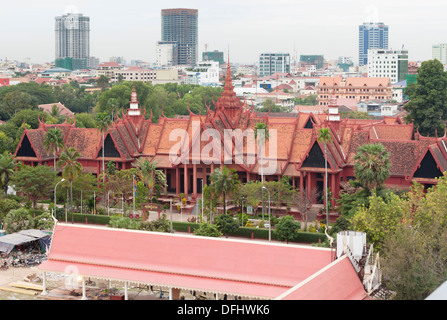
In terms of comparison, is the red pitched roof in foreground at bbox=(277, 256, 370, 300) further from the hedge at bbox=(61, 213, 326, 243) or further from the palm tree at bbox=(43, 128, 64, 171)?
the palm tree at bbox=(43, 128, 64, 171)

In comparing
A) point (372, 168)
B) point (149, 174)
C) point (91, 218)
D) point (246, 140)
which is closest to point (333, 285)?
point (372, 168)

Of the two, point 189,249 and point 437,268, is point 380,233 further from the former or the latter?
point 189,249

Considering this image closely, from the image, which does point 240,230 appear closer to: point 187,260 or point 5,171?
point 187,260

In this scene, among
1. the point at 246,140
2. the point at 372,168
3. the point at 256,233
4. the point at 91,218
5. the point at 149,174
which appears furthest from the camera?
the point at 246,140

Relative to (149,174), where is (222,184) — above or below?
below

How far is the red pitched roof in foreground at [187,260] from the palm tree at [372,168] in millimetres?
17045

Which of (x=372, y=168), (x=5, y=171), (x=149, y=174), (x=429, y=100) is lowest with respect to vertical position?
(x=149, y=174)

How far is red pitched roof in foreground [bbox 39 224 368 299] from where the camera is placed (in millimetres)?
38844

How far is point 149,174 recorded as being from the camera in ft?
215

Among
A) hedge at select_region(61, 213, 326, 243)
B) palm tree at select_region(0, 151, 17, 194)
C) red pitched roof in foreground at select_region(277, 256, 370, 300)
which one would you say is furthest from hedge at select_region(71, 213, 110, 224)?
red pitched roof in foreground at select_region(277, 256, 370, 300)

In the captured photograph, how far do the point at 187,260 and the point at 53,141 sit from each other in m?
33.4

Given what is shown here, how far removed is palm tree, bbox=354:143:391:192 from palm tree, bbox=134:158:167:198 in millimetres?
18707

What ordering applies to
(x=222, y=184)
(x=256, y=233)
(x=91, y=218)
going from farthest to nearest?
(x=91, y=218) < (x=222, y=184) < (x=256, y=233)
